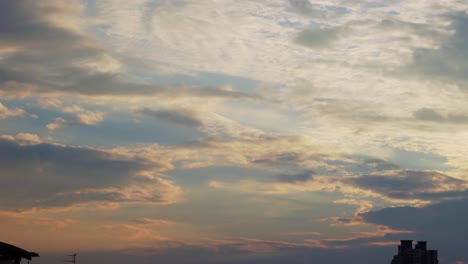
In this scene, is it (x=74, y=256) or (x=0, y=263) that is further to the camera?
(x=74, y=256)

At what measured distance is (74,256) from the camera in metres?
77.1

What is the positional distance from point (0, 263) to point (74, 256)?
27119 millimetres

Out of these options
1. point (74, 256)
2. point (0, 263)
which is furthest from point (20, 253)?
point (74, 256)

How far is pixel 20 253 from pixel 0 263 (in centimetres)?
179

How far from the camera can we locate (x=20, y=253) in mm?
50469

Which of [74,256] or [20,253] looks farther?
[74,256]

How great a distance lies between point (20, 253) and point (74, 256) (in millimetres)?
27336

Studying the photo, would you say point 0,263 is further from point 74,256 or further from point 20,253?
point 74,256

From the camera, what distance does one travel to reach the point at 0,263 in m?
A: 50.4
